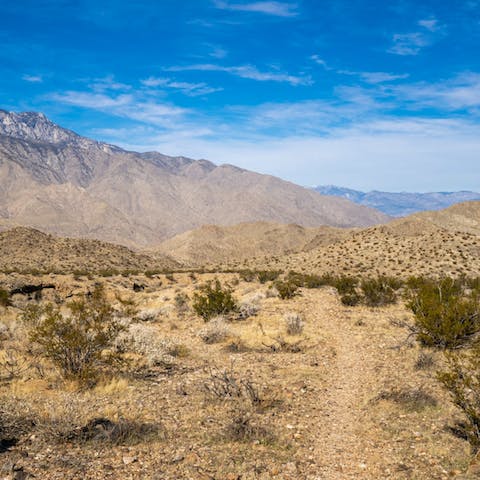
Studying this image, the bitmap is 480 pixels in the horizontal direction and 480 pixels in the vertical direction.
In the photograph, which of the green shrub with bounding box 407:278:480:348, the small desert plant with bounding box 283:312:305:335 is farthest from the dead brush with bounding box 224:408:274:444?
the small desert plant with bounding box 283:312:305:335

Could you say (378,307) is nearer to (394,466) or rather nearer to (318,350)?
(318,350)

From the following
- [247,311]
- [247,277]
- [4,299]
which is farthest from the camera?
[247,277]

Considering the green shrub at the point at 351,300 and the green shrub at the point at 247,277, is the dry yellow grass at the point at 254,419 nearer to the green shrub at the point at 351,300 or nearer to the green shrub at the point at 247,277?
the green shrub at the point at 351,300

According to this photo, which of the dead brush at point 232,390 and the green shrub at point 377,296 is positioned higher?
the green shrub at point 377,296

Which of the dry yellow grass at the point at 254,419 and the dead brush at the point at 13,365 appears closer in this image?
the dry yellow grass at the point at 254,419

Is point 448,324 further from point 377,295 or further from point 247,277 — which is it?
point 247,277

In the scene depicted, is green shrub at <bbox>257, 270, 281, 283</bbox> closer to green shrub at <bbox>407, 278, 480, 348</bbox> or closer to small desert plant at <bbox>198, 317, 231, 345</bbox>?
small desert plant at <bbox>198, 317, 231, 345</bbox>

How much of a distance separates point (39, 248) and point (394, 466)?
61404mm

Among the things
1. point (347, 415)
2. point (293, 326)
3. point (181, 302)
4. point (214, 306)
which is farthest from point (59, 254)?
point (347, 415)

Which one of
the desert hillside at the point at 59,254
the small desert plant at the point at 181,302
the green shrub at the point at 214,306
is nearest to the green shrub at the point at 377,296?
the green shrub at the point at 214,306

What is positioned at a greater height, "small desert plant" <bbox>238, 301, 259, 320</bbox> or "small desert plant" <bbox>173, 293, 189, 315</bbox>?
"small desert plant" <bbox>238, 301, 259, 320</bbox>

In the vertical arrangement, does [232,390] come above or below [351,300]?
below

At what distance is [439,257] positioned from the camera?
147 feet

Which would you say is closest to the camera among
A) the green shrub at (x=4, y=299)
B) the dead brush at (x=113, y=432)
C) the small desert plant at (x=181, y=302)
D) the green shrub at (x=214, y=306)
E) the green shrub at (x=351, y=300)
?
the dead brush at (x=113, y=432)
